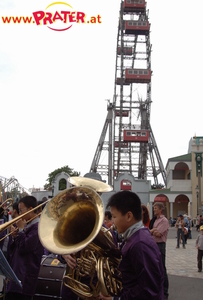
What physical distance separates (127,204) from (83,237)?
522 mm

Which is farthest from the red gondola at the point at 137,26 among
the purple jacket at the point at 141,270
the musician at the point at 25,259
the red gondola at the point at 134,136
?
the purple jacket at the point at 141,270

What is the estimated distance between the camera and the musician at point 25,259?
3.93 meters

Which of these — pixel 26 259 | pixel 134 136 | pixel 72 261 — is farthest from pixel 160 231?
pixel 134 136

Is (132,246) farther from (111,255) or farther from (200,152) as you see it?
(200,152)

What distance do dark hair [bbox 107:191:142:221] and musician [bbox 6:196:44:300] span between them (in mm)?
1414

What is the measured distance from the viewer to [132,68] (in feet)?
156

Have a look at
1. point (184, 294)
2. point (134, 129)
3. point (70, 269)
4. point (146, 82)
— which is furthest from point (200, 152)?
point (70, 269)

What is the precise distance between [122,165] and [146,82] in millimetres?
12523

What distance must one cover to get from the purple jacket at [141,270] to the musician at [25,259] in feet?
5.44

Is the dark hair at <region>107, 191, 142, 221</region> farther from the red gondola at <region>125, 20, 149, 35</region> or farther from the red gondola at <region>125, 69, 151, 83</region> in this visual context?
the red gondola at <region>125, 20, 149, 35</region>

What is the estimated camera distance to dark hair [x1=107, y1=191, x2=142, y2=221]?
2770 mm

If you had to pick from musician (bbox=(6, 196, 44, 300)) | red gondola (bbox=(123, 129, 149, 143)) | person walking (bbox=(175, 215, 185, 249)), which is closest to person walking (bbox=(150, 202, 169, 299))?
musician (bbox=(6, 196, 44, 300))

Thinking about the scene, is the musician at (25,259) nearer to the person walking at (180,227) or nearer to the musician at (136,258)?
the musician at (136,258)

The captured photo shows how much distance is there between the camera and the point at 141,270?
7.79 feet
